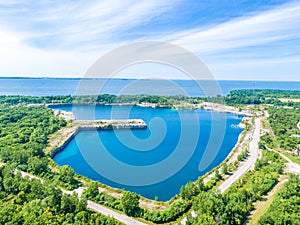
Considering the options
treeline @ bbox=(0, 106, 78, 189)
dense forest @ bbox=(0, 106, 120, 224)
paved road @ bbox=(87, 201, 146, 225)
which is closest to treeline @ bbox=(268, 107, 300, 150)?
paved road @ bbox=(87, 201, 146, 225)

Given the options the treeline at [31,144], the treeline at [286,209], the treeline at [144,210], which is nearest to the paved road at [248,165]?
the treeline at [286,209]

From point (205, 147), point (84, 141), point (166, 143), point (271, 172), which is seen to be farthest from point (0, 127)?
point (271, 172)

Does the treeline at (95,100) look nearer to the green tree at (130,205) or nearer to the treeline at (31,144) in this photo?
the treeline at (31,144)

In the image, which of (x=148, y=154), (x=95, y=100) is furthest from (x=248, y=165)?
(x=95, y=100)

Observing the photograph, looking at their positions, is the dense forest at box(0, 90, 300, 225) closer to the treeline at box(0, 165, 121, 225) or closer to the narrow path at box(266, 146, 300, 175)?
the treeline at box(0, 165, 121, 225)

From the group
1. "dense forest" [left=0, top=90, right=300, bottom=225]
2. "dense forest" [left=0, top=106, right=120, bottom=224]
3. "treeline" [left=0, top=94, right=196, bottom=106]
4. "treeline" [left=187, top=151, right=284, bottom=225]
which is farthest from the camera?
"treeline" [left=0, top=94, right=196, bottom=106]

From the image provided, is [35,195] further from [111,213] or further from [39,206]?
[111,213]

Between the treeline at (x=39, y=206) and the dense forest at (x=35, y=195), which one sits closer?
the treeline at (x=39, y=206)
